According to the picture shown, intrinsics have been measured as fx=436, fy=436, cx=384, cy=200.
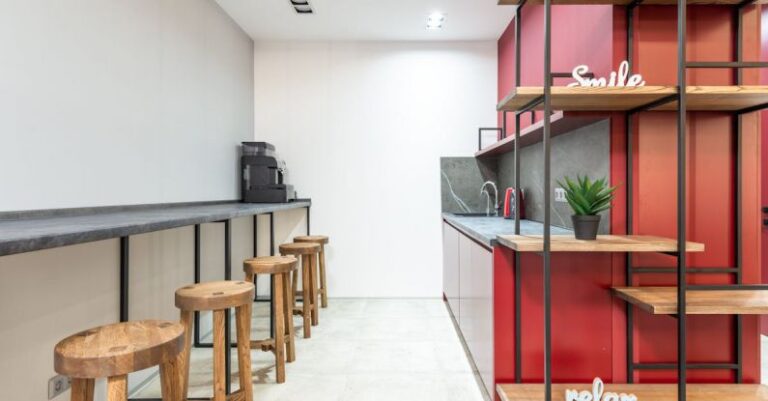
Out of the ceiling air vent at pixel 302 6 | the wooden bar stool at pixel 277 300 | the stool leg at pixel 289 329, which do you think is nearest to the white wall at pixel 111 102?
the ceiling air vent at pixel 302 6

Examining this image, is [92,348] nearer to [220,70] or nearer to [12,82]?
[12,82]

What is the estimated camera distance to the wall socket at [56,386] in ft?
5.84

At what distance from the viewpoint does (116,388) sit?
1044 millimetres

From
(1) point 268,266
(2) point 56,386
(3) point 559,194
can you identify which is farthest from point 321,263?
(2) point 56,386

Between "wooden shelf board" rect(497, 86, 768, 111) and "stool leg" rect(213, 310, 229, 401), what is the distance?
152 cm

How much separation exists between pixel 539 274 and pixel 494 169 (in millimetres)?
2448

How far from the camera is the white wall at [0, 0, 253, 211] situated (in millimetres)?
1672

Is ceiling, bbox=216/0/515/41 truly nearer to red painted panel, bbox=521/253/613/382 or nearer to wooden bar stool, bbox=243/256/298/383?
wooden bar stool, bbox=243/256/298/383

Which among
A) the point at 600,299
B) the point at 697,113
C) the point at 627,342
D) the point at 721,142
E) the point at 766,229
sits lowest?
the point at 627,342

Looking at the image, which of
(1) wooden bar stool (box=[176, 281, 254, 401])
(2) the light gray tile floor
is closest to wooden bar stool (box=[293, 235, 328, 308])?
(2) the light gray tile floor

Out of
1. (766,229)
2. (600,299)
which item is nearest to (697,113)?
(600,299)

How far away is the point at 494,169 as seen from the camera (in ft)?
14.1

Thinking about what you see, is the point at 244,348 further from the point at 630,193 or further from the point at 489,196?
the point at 489,196

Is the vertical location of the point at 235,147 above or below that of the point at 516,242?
above
